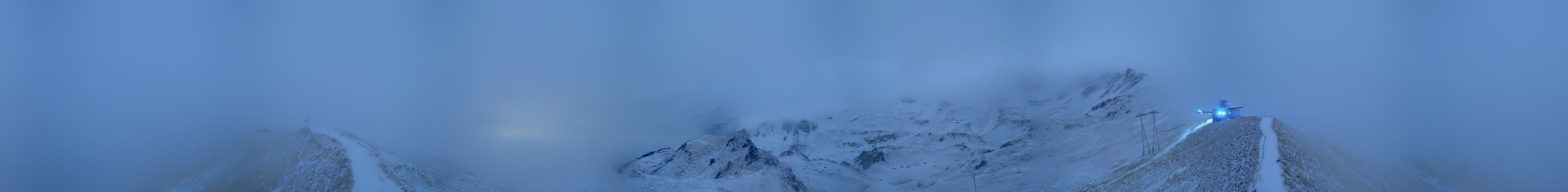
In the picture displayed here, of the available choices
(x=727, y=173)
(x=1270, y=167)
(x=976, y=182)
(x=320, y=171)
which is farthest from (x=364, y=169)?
(x=727, y=173)

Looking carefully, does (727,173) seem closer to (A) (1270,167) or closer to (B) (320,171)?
(B) (320,171)

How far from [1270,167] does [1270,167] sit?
0.17ft

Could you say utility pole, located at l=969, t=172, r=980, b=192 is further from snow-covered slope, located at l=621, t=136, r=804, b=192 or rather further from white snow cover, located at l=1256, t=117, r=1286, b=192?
white snow cover, located at l=1256, t=117, r=1286, b=192

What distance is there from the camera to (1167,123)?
97.4 metres

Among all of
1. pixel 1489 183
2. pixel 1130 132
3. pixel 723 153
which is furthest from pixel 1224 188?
pixel 723 153

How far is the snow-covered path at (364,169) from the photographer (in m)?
72.1

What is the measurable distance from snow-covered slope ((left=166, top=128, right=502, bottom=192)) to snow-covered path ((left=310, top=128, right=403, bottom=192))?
0.41 ft

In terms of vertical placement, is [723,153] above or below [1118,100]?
below

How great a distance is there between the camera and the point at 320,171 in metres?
79.6

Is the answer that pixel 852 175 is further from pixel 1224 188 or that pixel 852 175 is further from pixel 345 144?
pixel 1224 188

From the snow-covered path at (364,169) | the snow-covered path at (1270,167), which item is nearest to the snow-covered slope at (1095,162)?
the snow-covered path at (1270,167)

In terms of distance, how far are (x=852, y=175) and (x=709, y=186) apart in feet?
289

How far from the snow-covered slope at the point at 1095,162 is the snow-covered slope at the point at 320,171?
34646 millimetres

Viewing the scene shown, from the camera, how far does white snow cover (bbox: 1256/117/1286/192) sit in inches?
1639
